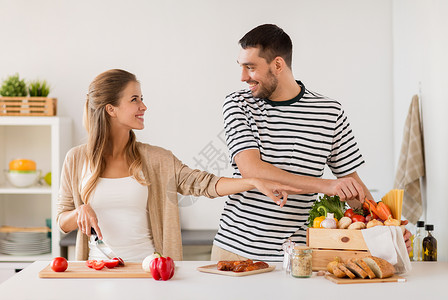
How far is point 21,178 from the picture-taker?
3.54 m

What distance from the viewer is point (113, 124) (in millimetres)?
2428

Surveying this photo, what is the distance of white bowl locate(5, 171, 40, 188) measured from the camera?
11.6 ft

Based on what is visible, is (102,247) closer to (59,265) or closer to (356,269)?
(59,265)

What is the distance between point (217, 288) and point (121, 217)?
0.78 metres

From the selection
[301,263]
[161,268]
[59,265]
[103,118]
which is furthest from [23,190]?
[301,263]

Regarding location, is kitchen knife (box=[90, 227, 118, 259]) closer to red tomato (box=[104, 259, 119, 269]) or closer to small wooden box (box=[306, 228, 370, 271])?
red tomato (box=[104, 259, 119, 269])

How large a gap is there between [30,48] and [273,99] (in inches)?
88.5

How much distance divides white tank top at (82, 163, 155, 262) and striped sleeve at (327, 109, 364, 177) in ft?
2.64

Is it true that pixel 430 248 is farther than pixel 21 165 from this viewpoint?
No

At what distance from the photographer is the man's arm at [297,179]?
6.25 ft

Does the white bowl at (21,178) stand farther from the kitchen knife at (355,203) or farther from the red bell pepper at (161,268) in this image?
the kitchen knife at (355,203)
